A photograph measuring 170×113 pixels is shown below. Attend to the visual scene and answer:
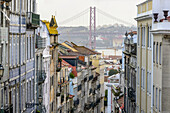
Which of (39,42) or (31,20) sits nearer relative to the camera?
(31,20)

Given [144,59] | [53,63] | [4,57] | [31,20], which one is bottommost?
[53,63]

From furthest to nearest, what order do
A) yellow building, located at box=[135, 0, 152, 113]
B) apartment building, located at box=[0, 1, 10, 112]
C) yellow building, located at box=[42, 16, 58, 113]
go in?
yellow building, located at box=[42, 16, 58, 113]
yellow building, located at box=[135, 0, 152, 113]
apartment building, located at box=[0, 1, 10, 112]

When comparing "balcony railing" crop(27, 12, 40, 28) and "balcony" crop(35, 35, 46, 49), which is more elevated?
"balcony railing" crop(27, 12, 40, 28)

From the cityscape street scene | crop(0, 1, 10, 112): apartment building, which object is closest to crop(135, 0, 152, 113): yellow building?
the cityscape street scene

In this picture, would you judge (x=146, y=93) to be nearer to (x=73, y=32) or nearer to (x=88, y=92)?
(x=88, y=92)

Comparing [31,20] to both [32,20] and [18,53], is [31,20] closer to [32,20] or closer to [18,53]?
[32,20]

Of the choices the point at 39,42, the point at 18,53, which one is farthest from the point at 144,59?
the point at 18,53

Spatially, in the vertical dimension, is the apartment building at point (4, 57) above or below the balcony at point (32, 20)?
below

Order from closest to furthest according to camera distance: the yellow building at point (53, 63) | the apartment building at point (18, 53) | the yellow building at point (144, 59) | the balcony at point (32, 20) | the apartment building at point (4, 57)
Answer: the apartment building at point (4, 57) < the apartment building at point (18, 53) < the balcony at point (32, 20) < the yellow building at point (144, 59) < the yellow building at point (53, 63)

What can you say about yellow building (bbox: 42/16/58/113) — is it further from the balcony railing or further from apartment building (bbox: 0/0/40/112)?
the balcony railing

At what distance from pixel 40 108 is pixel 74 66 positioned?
24520 mm

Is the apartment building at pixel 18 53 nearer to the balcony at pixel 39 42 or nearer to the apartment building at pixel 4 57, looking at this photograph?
the apartment building at pixel 4 57

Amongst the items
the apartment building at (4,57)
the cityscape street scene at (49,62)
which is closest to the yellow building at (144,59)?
the cityscape street scene at (49,62)

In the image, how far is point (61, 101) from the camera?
40.8 meters
